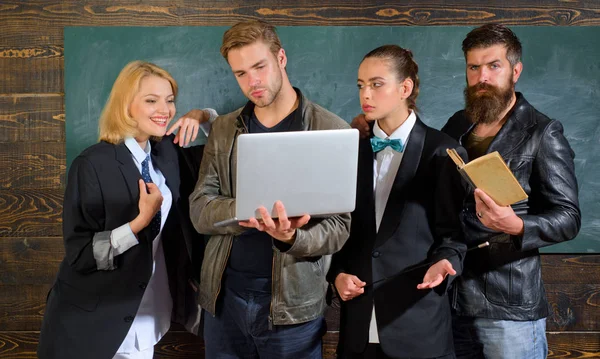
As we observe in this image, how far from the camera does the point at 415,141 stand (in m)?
→ 2.04

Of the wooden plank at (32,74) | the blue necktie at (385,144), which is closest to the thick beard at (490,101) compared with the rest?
the blue necktie at (385,144)

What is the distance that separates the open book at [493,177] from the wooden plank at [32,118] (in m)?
1.86

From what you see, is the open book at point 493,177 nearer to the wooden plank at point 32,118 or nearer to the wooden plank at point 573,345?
the wooden plank at point 573,345

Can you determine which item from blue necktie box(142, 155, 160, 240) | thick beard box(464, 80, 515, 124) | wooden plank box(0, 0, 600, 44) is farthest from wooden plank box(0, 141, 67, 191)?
thick beard box(464, 80, 515, 124)

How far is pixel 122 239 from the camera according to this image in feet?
7.07

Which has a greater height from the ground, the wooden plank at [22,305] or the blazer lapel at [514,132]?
the blazer lapel at [514,132]

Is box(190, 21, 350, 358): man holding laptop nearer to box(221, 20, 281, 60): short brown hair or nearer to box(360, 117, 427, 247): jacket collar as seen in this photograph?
box(221, 20, 281, 60): short brown hair

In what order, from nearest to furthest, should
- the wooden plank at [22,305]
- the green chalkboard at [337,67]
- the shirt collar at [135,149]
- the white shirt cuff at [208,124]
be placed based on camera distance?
the shirt collar at [135,149]
the white shirt cuff at [208,124]
the green chalkboard at [337,67]
the wooden plank at [22,305]

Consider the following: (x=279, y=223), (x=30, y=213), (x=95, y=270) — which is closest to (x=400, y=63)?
(x=279, y=223)

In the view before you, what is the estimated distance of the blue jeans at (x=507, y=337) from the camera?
208 cm

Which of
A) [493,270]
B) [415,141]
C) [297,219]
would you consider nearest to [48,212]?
[297,219]

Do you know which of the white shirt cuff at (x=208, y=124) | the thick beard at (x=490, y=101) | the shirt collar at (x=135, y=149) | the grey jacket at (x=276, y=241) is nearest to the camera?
the grey jacket at (x=276, y=241)

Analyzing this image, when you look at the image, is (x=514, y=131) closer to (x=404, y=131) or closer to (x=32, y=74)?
(x=404, y=131)

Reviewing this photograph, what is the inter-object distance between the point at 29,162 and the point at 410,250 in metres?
1.86
